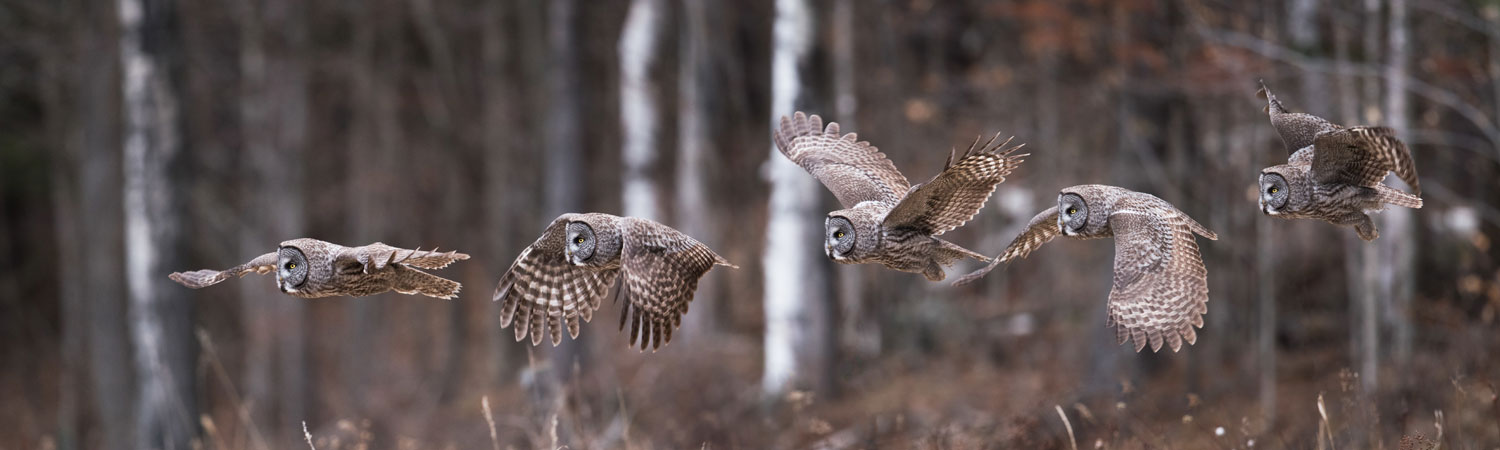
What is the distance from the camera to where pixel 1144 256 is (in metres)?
2.80

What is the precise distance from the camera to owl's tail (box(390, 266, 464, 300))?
290cm

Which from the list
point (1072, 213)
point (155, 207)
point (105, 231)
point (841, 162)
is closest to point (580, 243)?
point (1072, 213)

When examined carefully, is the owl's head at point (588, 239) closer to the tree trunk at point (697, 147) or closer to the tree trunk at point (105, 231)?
the tree trunk at point (697, 147)

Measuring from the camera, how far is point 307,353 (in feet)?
63.1

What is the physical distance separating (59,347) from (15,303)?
133cm

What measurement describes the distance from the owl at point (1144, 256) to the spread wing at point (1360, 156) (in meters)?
0.31

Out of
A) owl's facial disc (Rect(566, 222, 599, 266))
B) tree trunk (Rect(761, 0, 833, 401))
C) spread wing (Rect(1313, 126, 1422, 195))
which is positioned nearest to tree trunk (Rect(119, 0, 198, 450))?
tree trunk (Rect(761, 0, 833, 401))

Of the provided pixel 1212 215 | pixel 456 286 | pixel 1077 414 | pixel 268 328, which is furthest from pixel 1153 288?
pixel 268 328

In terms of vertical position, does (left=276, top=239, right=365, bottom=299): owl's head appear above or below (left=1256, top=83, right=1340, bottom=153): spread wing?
below

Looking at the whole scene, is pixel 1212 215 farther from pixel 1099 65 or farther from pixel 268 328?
pixel 268 328

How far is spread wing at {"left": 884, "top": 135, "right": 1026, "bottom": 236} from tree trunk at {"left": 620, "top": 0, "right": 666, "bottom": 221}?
933 centimetres

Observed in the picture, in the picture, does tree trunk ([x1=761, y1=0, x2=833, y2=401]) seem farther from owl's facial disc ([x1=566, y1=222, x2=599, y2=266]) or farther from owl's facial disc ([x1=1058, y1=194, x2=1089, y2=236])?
owl's facial disc ([x1=1058, y1=194, x2=1089, y2=236])

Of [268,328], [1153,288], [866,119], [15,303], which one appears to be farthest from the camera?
[15,303]

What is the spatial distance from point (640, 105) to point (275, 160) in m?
8.04
